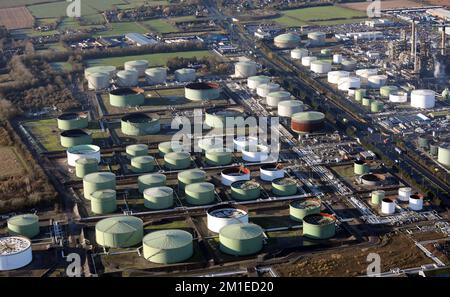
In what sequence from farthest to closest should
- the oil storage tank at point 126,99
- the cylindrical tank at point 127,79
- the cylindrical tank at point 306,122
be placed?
1. the cylindrical tank at point 127,79
2. the oil storage tank at point 126,99
3. the cylindrical tank at point 306,122

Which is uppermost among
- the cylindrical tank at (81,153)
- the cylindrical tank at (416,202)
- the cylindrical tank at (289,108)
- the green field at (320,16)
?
the green field at (320,16)

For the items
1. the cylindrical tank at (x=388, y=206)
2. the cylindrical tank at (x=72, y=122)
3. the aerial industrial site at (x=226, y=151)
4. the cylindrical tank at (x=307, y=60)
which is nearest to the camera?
the aerial industrial site at (x=226, y=151)

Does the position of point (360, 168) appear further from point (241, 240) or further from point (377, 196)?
point (241, 240)

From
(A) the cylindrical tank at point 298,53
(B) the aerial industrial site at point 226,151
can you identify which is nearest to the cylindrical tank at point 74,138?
(B) the aerial industrial site at point 226,151

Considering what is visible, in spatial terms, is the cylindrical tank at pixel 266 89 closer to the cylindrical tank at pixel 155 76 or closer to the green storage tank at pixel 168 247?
the cylindrical tank at pixel 155 76

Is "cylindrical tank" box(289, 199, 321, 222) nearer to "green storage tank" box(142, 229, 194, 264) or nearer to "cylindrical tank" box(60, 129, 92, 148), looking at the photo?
"green storage tank" box(142, 229, 194, 264)

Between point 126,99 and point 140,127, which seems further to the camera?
point 126,99

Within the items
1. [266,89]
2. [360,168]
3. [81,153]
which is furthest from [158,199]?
[266,89]
